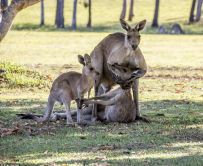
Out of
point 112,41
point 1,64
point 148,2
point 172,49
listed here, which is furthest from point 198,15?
point 112,41

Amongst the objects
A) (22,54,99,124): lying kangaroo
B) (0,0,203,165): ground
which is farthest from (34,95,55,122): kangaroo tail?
(0,0,203,165): ground

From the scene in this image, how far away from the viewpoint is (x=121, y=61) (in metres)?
11.8

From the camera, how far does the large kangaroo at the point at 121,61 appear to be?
11586 millimetres

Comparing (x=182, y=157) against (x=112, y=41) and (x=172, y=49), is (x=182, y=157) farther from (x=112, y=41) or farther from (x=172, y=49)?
(x=172, y=49)

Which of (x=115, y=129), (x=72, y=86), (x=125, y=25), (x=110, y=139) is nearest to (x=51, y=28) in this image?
(x=125, y=25)

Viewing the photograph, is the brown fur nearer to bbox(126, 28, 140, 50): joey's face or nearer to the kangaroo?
the kangaroo

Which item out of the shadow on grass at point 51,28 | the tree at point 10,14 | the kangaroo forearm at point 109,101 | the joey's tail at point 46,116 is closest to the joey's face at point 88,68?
the kangaroo forearm at point 109,101

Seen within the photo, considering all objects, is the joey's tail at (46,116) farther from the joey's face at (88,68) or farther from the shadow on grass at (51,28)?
the shadow on grass at (51,28)

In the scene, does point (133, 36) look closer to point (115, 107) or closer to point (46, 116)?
point (115, 107)

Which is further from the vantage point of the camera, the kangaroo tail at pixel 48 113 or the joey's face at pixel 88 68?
the kangaroo tail at pixel 48 113

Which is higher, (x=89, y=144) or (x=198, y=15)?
(x=89, y=144)

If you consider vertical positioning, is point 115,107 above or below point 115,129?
above

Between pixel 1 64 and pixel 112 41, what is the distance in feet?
23.2

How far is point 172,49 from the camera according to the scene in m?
34.6
